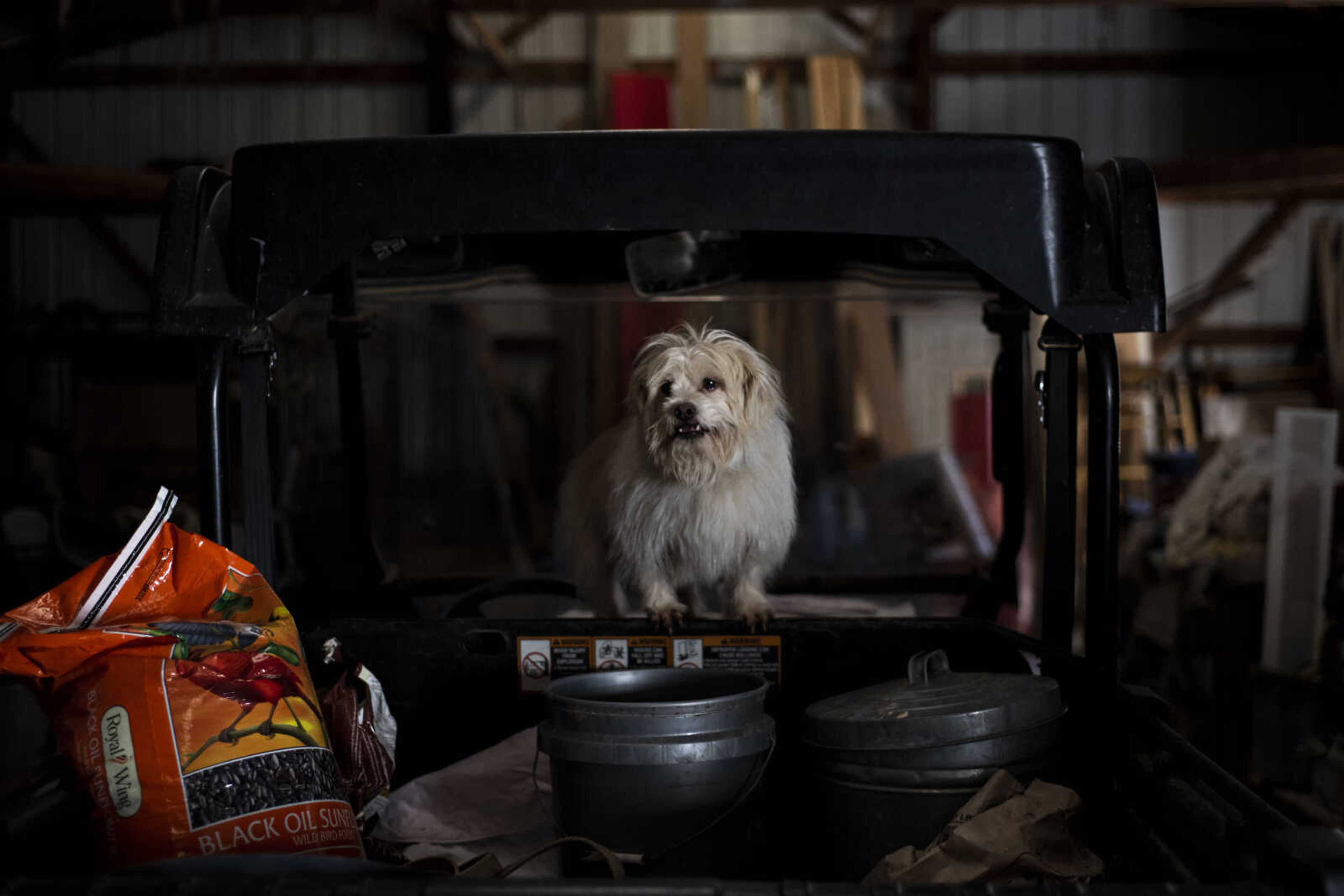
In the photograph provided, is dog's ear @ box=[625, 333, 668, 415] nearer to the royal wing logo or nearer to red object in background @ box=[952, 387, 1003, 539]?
the royal wing logo

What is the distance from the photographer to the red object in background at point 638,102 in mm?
6715

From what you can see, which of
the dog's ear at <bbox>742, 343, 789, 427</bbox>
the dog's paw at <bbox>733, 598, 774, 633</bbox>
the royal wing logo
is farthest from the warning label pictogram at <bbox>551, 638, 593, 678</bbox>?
the royal wing logo

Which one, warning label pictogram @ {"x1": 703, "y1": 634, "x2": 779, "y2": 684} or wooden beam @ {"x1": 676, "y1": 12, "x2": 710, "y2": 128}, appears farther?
wooden beam @ {"x1": 676, "y1": 12, "x2": 710, "y2": 128}

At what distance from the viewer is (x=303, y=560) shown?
367 cm

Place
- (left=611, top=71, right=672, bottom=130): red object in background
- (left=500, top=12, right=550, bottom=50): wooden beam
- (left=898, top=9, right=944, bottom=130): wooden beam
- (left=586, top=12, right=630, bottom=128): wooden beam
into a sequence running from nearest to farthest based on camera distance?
(left=611, top=71, right=672, bottom=130): red object in background → (left=586, top=12, right=630, bottom=128): wooden beam → (left=500, top=12, right=550, bottom=50): wooden beam → (left=898, top=9, right=944, bottom=130): wooden beam

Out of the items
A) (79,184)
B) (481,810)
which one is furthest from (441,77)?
(481,810)

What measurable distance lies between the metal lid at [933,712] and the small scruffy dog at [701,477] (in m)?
0.42

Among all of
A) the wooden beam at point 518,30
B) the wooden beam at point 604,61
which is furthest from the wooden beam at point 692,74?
the wooden beam at point 518,30

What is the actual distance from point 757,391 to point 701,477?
0.60ft

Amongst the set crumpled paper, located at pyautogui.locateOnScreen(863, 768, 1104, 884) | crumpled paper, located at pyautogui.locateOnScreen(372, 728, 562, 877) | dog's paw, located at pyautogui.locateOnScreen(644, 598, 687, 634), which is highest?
dog's paw, located at pyautogui.locateOnScreen(644, 598, 687, 634)

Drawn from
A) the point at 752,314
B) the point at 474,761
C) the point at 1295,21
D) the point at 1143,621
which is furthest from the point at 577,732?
the point at 1295,21

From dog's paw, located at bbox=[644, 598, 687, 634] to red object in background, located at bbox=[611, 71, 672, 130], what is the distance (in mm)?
5253

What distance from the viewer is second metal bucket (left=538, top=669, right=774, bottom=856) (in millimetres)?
1333

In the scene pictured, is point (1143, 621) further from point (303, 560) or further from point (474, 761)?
point (474, 761)
